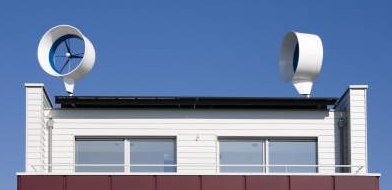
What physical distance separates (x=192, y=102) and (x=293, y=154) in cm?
400

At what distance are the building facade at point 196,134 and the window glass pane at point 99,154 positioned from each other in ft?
0.11

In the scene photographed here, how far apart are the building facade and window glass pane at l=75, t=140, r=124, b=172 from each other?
3 centimetres

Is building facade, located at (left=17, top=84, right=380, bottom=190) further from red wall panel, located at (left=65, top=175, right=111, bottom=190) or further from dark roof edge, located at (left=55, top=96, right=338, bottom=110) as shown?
red wall panel, located at (left=65, top=175, right=111, bottom=190)

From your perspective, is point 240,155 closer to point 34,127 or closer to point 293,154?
point 293,154

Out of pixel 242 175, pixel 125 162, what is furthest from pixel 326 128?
pixel 125 162

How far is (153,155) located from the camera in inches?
1325

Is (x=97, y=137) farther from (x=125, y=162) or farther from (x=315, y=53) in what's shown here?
(x=315, y=53)

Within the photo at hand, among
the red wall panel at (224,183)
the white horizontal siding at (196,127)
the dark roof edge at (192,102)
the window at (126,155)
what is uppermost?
the dark roof edge at (192,102)

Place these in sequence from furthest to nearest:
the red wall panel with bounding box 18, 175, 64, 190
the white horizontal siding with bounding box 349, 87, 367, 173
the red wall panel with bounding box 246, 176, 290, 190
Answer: the white horizontal siding with bounding box 349, 87, 367, 173
the red wall panel with bounding box 246, 176, 290, 190
the red wall panel with bounding box 18, 175, 64, 190

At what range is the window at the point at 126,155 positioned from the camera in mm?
33312

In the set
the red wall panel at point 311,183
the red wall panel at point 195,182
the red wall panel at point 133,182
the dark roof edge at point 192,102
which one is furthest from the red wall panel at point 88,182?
the red wall panel at point 311,183

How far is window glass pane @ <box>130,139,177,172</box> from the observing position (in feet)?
109

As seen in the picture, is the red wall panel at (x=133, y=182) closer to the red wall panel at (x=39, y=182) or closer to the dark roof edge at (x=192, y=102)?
the red wall panel at (x=39, y=182)

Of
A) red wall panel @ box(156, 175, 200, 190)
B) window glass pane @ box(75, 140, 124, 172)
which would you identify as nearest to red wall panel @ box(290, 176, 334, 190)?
red wall panel @ box(156, 175, 200, 190)
